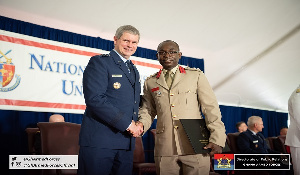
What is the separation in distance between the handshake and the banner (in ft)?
10.0

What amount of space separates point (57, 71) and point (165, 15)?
208 cm

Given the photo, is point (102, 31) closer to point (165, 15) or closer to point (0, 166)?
point (165, 15)

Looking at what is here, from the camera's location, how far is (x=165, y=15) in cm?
489

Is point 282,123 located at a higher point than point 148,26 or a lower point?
lower

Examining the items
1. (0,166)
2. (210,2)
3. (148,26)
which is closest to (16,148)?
(0,166)

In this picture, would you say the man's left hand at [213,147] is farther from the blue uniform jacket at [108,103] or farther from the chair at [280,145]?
the chair at [280,145]

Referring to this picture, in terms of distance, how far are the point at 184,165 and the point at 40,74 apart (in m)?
3.37

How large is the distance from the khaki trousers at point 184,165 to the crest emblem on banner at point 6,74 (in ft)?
10.6

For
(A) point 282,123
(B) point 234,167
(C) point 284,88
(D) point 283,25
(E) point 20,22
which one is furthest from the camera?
(A) point 282,123

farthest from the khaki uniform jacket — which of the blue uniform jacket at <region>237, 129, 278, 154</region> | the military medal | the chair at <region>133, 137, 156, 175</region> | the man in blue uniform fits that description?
the blue uniform jacket at <region>237, 129, 278, 154</region>

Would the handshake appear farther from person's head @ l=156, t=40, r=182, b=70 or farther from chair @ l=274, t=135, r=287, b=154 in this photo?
chair @ l=274, t=135, r=287, b=154

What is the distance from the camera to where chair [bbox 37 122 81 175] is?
2.95 meters

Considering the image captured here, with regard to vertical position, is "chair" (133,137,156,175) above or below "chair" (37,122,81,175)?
below

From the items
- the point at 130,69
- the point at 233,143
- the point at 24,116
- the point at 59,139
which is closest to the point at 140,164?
the point at 59,139
